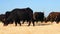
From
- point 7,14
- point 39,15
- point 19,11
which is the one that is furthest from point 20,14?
point 39,15

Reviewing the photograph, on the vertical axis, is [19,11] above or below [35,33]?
above

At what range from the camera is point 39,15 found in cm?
3403

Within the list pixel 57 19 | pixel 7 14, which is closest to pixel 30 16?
pixel 7 14

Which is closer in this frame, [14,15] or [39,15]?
[14,15]

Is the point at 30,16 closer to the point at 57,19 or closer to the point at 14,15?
the point at 14,15

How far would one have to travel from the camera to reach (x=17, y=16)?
2495 cm

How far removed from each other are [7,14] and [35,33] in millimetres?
13604

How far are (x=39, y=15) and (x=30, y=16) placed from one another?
31.4 ft

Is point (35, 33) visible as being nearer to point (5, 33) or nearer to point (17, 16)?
point (5, 33)

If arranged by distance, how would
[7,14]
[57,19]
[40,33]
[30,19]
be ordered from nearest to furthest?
[40,33] < [30,19] < [7,14] < [57,19]

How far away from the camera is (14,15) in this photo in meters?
25.0

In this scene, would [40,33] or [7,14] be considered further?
[7,14]

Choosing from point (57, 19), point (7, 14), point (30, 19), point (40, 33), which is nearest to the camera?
point (40, 33)

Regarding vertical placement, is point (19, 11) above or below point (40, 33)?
above
